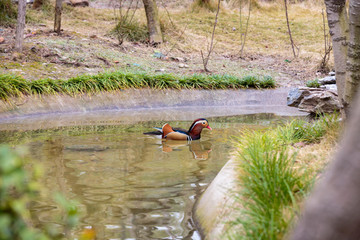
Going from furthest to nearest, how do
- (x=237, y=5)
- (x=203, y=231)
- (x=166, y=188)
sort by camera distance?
(x=237, y=5), (x=166, y=188), (x=203, y=231)

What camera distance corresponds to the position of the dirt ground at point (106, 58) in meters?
11.3

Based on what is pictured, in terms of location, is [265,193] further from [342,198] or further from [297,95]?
[297,95]

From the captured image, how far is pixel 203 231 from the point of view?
10.8ft

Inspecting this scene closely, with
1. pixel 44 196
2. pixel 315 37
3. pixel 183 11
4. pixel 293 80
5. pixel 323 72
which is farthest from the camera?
pixel 183 11

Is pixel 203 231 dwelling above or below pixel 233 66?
above

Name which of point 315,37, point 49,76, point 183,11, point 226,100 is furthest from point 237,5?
point 49,76

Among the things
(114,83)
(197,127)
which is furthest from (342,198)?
(114,83)

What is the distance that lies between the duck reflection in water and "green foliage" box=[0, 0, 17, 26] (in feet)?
35.3

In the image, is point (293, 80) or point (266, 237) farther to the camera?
point (293, 80)

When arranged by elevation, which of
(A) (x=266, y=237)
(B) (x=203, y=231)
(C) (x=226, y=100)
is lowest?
(C) (x=226, y=100)

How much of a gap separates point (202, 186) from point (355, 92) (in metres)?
1.67

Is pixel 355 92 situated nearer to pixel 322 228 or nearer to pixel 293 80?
pixel 322 228

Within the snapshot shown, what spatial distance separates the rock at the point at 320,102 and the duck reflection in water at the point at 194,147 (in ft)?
9.71

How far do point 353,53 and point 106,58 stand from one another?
966 centimetres
